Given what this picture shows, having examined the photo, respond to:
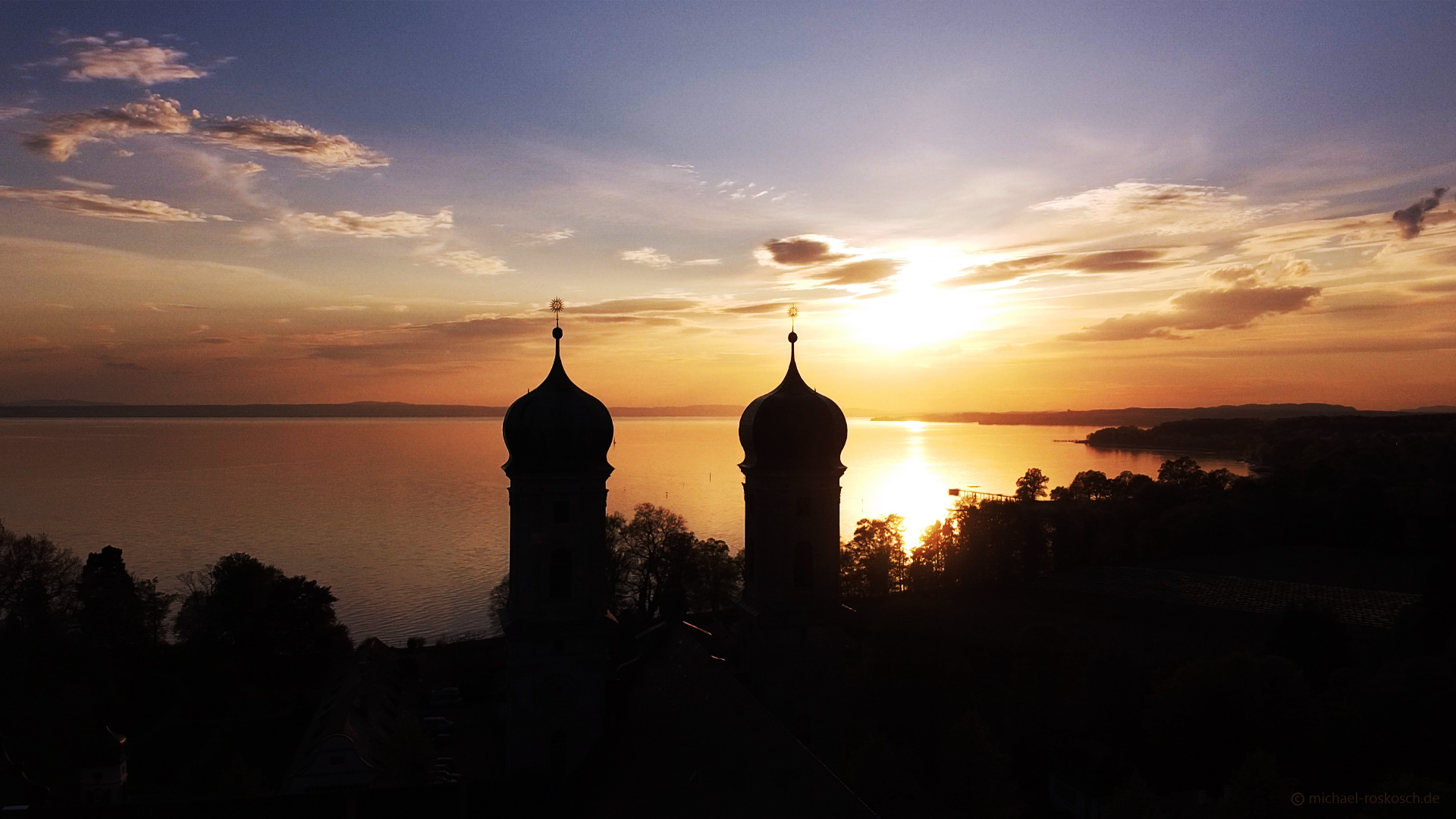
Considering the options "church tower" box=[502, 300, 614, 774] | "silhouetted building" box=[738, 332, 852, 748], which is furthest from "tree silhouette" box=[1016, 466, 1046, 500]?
"church tower" box=[502, 300, 614, 774]

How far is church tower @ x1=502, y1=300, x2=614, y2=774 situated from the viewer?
21422 mm

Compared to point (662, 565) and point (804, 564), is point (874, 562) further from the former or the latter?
point (804, 564)

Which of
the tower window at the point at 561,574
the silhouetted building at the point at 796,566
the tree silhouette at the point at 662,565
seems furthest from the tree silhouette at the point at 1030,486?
the tower window at the point at 561,574

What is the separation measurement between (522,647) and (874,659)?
71.1ft

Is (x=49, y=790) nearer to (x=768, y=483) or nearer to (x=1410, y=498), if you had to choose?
(x=768, y=483)

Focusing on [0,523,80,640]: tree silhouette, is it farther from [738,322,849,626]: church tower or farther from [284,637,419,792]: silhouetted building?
[738,322,849,626]: church tower

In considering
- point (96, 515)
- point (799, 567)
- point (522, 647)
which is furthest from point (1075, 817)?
point (96, 515)

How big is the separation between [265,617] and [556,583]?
1367 inches

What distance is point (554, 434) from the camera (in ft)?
72.0

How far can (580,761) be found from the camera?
21.0 metres

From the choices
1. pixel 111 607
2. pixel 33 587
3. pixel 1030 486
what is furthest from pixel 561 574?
pixel 1030 486

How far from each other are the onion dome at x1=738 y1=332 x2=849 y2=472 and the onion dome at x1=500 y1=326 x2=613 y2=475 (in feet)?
14.5

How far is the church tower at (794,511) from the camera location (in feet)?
79.9

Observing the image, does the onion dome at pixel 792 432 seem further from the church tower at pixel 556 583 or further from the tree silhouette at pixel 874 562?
the tree silhouette at pixel 874 562
